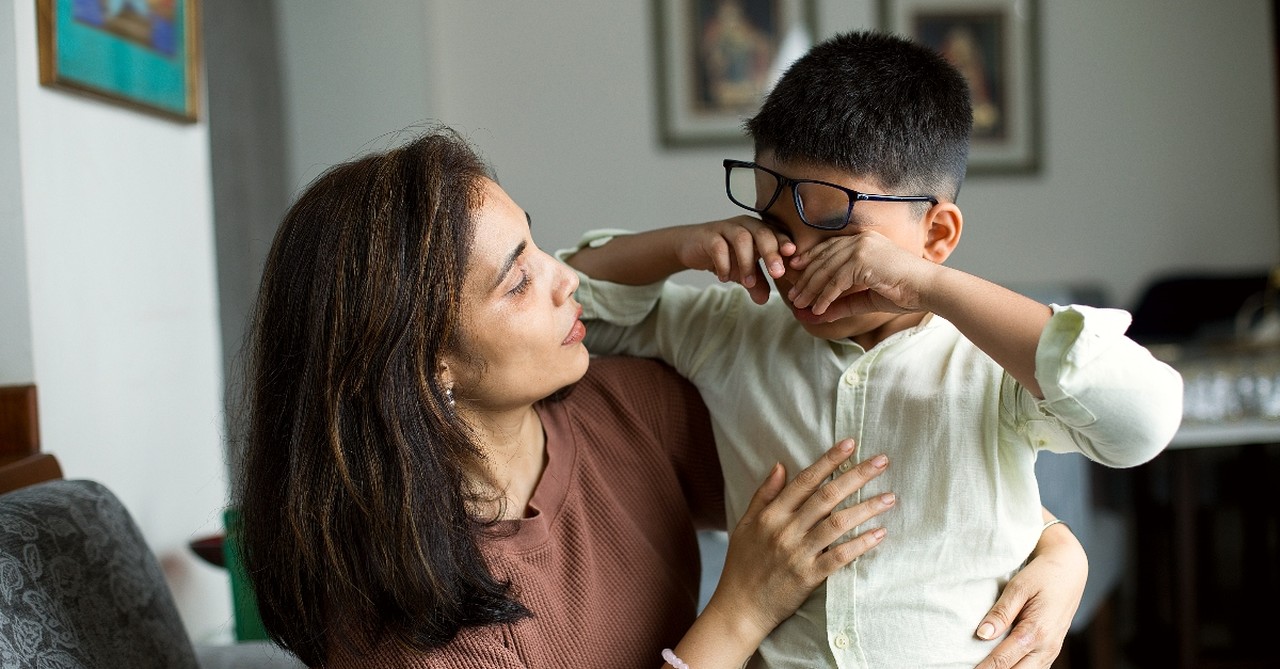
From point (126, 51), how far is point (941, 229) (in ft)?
4.95

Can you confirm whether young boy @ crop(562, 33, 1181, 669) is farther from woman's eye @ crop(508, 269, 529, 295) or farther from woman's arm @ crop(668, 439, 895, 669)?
woman's eye @ crop(508, 269, 529, 295)

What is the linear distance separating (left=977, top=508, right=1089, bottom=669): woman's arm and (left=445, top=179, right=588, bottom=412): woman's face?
51 centimetres

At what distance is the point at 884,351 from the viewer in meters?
1.20

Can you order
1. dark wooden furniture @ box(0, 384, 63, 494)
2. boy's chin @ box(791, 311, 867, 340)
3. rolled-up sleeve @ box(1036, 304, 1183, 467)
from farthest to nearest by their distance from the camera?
dark wooden furniture @ box(0, 384, 63, 494) → boy's chin @ box(791, 311, 867, 340) → rolled-up sleeve @ box(1036, 304, 1183, 467)

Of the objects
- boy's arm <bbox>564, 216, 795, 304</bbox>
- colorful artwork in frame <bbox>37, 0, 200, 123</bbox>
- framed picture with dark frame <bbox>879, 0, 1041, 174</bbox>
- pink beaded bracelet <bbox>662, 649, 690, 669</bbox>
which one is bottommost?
pink beaded bracelet <bbox>662, 649, 690, 669</bbox>

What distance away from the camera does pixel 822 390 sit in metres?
1.23

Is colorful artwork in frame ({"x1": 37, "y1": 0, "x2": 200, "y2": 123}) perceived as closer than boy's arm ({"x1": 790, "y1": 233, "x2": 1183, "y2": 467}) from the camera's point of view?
No

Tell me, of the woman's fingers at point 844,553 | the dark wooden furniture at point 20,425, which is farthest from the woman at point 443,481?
the dark wooden furniture at point 20,425

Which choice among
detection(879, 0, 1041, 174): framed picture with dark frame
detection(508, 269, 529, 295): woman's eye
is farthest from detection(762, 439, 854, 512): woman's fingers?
detection(879, 0, 1041, 174): framed picture with dark frame

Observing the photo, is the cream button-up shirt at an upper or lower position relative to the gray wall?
lower

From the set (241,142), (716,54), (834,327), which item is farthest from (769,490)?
(716,54)

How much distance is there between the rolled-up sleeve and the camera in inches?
36.0

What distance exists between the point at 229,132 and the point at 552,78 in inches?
48.4

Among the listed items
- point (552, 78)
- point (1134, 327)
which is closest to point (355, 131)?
point (552, 78)
